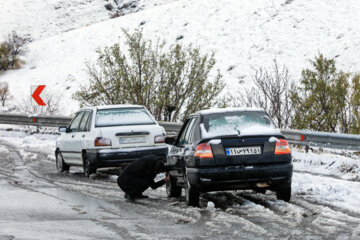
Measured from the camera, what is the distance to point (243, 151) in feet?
27.3

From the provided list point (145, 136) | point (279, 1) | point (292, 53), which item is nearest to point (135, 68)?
point (145, 136)

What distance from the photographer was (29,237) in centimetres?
641

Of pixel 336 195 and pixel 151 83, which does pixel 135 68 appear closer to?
pixel 151 83

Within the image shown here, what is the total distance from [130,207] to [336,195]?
3.07 m

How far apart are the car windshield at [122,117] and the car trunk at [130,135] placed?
0.89 ft

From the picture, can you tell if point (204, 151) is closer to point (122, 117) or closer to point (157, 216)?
point (157, 216)

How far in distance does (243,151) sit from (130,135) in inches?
178

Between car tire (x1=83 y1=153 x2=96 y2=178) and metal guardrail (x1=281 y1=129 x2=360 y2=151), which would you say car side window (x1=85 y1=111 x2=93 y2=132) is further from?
metal guardrail (x1=281 y1=129 x2=360 y2=151)

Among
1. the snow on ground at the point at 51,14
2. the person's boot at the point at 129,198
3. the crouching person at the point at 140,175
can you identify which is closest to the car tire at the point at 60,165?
the crouching person at the point at 140,175

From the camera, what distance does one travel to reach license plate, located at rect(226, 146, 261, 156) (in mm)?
8305

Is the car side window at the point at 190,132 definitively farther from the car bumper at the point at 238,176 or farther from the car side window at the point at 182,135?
the car bumper at the point at 238,176

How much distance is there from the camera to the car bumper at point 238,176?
8.23 meters

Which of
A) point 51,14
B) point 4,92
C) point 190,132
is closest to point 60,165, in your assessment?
point 190,132

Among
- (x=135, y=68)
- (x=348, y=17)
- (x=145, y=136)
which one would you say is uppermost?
(x=348, y=17)
